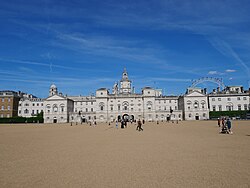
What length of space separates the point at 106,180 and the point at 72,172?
1.55 m

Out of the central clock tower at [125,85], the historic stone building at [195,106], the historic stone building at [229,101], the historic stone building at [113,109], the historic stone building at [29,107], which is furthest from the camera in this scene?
the central clock tower at [125,85]

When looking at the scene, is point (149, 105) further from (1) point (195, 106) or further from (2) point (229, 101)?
(2) point (229, 101)

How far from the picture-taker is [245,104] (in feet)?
294

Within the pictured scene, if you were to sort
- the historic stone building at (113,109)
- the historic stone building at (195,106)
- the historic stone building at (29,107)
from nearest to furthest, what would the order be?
1. the historic stone building at (195,106)
2. the historic stone building at (113,109)
3. the historic stone building at (29,107)

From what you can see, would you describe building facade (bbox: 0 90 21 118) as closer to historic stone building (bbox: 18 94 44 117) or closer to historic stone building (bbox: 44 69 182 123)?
historic stone building (bbox: 18 94 44 117)

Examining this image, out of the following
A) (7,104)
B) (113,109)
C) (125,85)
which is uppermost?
(125,85)

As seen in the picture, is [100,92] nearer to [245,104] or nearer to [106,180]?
[245,104]

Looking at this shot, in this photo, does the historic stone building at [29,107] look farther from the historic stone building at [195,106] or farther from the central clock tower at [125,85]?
the historic stone building at [195,106]

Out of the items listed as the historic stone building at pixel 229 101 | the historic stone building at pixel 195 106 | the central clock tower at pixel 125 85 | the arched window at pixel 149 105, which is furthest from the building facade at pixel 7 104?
the historic stone building at pixel 229 101

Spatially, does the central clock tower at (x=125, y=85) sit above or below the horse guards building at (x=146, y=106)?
above

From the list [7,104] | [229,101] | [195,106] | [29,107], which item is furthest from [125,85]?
[7,104]

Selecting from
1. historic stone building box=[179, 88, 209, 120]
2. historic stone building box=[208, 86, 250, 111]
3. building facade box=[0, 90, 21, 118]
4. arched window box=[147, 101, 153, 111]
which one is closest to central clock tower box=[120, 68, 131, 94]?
arched window box=[147, 101, 153, 111]

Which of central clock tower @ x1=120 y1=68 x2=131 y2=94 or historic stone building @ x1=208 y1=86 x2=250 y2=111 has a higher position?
central clock tower @ x1=120 y1=68 x2=131 y2=94

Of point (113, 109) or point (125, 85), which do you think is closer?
point (113, 109)
